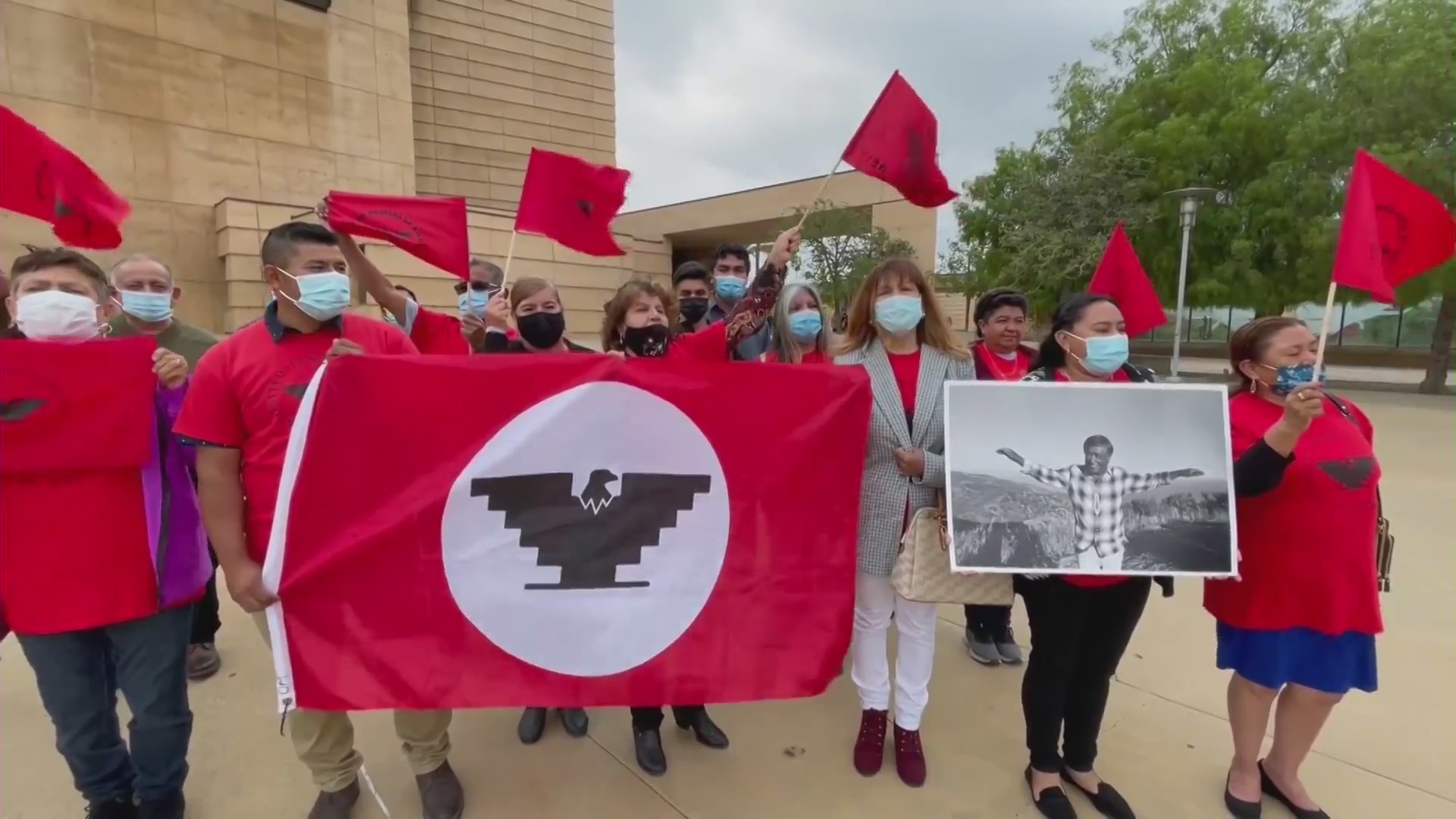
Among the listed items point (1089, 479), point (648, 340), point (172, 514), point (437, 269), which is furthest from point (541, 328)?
point (437, 269)

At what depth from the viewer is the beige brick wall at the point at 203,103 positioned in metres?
13.1

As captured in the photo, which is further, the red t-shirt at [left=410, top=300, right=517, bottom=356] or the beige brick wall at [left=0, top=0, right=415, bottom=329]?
the beige brick wall at [left=0, top=0, right=415, bottom=329]

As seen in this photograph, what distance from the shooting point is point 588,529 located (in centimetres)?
223

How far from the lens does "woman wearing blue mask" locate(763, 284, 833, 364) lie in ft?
10.0

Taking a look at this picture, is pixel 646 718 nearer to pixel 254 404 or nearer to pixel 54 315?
pixel 254 404

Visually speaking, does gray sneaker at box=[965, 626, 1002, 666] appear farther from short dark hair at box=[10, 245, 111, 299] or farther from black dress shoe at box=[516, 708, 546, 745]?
short dark hair at box=[10, 245, 111, 299]

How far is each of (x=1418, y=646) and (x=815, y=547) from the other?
3.53 metres

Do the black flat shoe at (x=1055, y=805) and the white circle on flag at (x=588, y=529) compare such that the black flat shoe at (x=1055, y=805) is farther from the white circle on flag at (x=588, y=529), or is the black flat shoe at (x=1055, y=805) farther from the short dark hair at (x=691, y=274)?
the short dark hair at (x=691, y=274)

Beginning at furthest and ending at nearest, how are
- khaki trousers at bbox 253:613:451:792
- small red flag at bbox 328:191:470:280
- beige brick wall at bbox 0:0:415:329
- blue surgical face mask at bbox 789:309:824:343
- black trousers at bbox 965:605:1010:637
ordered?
1. beige brick wall at bbox 0:0:415:329
2. black trousers at bbox 965:605:1010:637
3. blue surgical face mask at bbox 789:309:824:343
4. small red flag at bbox 328:191:470:280
5. khaki trousers at bbox 253:613:451:792

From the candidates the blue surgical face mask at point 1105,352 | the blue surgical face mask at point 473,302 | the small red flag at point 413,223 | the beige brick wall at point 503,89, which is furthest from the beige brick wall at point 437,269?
the blue surgical face mask at point 1105,352

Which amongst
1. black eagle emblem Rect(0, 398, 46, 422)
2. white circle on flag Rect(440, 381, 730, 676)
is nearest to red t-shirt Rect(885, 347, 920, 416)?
white circle on flag Rect(440, 381, 730, 676)

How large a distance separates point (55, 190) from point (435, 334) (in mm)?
1433

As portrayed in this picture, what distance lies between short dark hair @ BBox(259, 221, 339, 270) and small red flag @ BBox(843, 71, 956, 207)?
5.97ft

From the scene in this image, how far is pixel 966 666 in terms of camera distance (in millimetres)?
3539
